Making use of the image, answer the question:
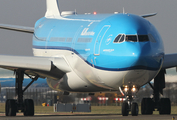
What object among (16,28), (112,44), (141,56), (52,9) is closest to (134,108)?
(141,56)

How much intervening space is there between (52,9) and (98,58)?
52.7ft

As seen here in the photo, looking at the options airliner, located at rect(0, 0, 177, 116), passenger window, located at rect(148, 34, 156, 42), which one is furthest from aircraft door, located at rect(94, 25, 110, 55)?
passenger window, located at rect(148, 34, 156, 42)

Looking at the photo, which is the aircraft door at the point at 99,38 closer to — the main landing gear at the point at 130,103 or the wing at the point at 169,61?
the main landing gear at the point at 130,103

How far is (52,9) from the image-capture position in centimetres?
4472

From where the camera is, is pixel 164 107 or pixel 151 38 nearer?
pixel 151 38

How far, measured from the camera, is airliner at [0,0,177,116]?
28312mm

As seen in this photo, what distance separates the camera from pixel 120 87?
29.8 m

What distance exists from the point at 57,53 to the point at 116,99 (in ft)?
90.3

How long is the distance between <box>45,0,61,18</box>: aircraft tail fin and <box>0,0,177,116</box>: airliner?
2.92 metres

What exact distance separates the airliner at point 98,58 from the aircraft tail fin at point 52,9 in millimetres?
2923

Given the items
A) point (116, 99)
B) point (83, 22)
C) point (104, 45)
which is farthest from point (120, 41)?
point (116, 99)

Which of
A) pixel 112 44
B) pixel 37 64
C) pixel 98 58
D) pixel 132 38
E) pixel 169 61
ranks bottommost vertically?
pixel 98 58

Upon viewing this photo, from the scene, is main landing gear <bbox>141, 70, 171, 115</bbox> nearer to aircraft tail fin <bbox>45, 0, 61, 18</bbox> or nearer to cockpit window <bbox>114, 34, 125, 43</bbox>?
cockpit window <bbox>114, 34, 125, 43</bbox>

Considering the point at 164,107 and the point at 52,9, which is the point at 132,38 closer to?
the point at 164,107
